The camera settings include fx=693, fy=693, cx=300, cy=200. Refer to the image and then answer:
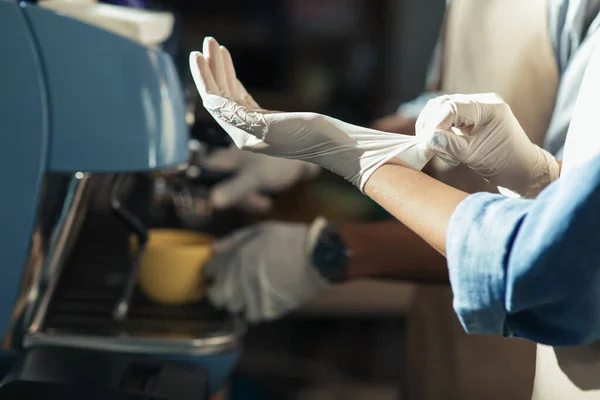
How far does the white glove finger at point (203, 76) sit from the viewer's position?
1.37ft

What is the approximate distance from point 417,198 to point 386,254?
0.40 m

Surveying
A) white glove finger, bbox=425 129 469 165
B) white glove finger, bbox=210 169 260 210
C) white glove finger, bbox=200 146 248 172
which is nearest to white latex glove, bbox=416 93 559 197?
white glove finger, bbox=425 129 469 165

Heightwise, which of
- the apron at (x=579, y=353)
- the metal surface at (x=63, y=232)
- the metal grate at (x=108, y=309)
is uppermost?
the apron at (x=579, y=353)

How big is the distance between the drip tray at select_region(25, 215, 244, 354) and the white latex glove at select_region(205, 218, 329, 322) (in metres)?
0.03

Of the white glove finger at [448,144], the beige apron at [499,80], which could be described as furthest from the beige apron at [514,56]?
the white glove finger at [448,144]

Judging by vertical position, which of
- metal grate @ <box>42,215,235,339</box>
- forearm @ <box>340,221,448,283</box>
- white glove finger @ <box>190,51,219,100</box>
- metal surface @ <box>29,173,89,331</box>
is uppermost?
white glove finger @ <box>190,51,219,100</box>

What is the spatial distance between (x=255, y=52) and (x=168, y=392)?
1.81m

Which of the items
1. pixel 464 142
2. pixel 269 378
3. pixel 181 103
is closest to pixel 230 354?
pixel 181 103

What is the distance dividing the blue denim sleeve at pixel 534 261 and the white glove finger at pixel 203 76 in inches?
6.7

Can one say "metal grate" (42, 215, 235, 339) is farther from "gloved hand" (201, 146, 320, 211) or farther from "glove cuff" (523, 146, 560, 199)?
"glove cuff" (523, 146, 560, 199)

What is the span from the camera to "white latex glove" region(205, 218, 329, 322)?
2.55ft

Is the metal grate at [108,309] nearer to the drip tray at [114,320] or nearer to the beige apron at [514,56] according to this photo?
the drip tray at [114,320]

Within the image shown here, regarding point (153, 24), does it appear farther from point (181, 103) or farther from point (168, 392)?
point (168, 392)

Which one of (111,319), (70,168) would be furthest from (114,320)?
(70,168)
